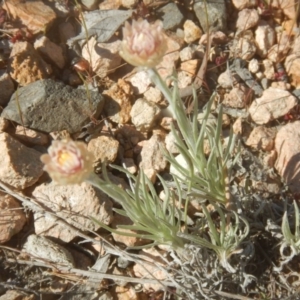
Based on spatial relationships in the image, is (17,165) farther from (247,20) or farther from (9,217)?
(247,20)

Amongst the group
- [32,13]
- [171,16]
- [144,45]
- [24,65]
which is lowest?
[171,16]

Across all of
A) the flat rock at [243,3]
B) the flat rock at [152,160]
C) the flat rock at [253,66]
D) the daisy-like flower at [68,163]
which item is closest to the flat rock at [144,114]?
the flat rock at [152,160]

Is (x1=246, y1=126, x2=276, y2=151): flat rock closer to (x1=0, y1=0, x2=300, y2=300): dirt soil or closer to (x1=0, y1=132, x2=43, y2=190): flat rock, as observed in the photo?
(x1=0, y1=0, x2=300, y2=300): dirt soil

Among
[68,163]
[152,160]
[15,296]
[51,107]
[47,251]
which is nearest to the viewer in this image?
[68,163]

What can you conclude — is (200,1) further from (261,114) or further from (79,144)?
(79,144)

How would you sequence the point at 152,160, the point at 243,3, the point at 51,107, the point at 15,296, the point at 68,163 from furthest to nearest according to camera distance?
the point at 243,3 < the point at 51,107 < the point at 152,160 < the point at 15,296 < the point at 68,163

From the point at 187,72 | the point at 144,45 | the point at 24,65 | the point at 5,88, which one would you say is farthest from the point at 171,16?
the point at 144,45

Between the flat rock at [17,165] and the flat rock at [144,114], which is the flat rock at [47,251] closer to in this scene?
the flat rock at [17,165]
